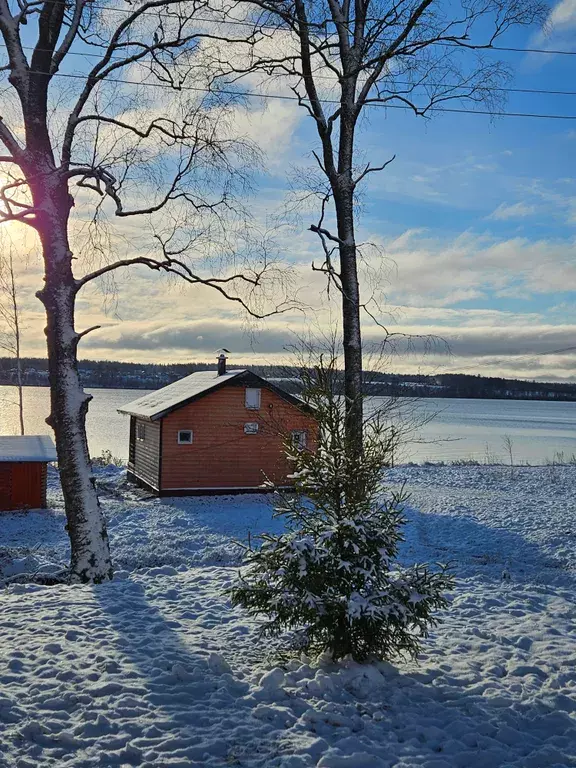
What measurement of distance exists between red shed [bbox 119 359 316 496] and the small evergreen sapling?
53.6 feet

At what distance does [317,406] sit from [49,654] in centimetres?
323

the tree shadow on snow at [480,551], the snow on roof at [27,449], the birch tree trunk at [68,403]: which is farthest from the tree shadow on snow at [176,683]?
the snow on roof at [27,449]

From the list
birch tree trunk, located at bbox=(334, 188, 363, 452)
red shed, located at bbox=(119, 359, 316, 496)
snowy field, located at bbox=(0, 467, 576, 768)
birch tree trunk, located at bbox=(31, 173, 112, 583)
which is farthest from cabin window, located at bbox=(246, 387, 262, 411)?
birch tree trunk, located at bbox=(31, 173, 112, 583)

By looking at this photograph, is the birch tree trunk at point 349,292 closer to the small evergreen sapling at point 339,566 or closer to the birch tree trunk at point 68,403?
the small evergreen sapling at point 339,566

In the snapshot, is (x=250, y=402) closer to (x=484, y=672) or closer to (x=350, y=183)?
(x=350, y=183)

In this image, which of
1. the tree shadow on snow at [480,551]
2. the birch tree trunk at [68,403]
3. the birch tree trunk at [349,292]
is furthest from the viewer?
the tree shadow on snow at [480,551]

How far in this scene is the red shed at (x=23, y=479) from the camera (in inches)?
761

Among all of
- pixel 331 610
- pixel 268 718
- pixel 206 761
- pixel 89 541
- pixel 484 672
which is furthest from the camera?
pixel 89 541

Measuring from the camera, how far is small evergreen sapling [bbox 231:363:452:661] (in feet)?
17.2

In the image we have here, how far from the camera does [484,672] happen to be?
5656 millimetres

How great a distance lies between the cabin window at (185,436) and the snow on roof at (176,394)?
112 cm

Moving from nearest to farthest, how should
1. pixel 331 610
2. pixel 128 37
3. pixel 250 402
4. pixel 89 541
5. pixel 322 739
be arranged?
pixel 322 739, pixel 331 610, pixel 89 541, pixel 128 37, pixel 250 402

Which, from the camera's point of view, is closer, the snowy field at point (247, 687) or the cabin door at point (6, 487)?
the snowy field at point (247, 687)

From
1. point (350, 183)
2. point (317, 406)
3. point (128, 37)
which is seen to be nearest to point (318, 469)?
point (317, 406)
